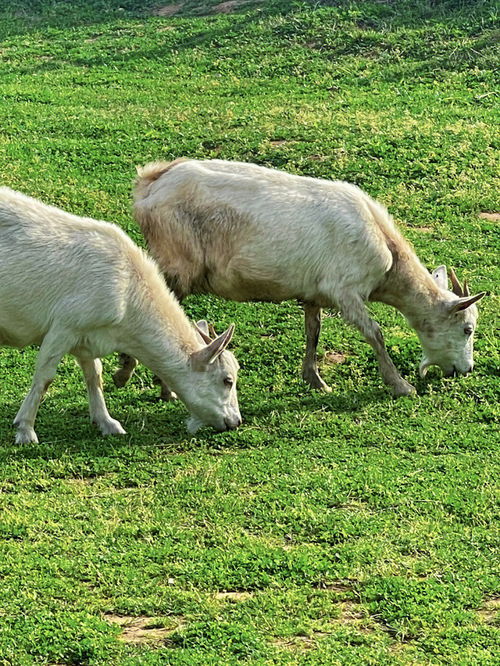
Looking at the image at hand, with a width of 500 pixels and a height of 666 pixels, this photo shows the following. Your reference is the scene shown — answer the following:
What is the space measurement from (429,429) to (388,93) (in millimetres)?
9340

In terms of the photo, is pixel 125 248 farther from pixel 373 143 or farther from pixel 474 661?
pixel 373 143

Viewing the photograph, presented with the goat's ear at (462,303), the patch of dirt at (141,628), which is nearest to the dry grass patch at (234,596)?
the patch of dirt at (141,628)

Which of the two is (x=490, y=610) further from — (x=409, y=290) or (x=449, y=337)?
(x=409, y=290)

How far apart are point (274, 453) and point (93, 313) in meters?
1.69

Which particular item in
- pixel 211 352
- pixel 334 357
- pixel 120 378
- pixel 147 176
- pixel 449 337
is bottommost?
pixel 334 357

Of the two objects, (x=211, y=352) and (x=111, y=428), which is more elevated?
(x=211, y=352)

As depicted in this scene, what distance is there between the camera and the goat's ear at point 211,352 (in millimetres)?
9016

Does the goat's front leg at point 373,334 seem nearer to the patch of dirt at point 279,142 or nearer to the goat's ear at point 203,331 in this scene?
the goat's ear at point 203,331

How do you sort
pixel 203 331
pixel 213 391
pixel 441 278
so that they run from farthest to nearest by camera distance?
pixel 441 278 < pixel 203 331 < pixel 213 391

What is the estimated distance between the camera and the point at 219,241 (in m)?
10.3

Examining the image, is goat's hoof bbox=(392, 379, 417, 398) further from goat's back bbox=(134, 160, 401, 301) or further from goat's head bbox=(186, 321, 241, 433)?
goat's head bbox=(186, 321, 241, 433)

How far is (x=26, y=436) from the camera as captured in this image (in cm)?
893

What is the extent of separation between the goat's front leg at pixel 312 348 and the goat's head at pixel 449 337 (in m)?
0.91

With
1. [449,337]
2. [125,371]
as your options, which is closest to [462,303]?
[449,337]
